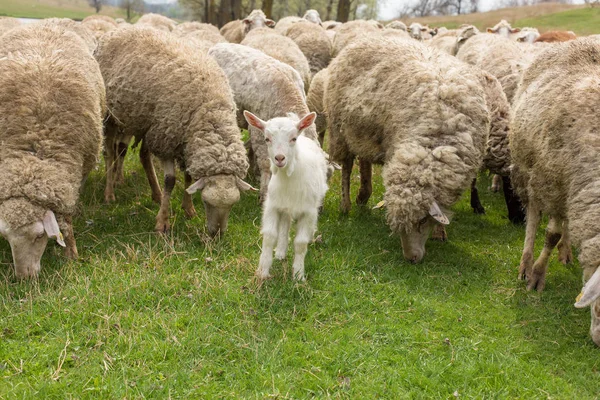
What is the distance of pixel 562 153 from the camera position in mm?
4582

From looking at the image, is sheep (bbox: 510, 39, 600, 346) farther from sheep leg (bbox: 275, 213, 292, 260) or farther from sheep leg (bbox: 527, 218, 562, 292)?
sheep leg (bbox: 275, 213, 292, 260)

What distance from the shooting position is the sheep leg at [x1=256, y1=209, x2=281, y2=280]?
4762 mm

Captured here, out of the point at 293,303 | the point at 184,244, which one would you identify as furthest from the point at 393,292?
the point at 184,244

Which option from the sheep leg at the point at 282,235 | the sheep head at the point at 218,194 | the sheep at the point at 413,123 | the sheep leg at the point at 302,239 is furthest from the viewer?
the sheep head at the point at 218,194

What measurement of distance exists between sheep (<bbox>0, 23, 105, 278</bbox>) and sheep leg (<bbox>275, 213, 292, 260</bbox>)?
1.70m

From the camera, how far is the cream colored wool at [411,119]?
5.25 meters

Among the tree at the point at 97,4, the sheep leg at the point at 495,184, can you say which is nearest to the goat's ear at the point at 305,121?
the sheep leg at the point at 495,184

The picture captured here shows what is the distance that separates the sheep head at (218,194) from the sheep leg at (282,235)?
2.44 feet

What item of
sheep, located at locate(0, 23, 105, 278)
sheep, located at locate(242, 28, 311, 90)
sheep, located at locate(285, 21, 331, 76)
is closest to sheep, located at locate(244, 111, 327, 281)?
sheep, located at locate(0, 23, 105, 278)

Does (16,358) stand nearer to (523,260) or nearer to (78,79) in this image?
(78,79)

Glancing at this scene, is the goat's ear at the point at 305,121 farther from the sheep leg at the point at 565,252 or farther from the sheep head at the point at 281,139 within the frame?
the sheep leg at the point at 565,252

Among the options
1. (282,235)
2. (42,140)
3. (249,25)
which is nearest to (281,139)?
(282,235)

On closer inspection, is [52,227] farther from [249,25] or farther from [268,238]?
[249,25]

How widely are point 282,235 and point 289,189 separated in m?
0.54
